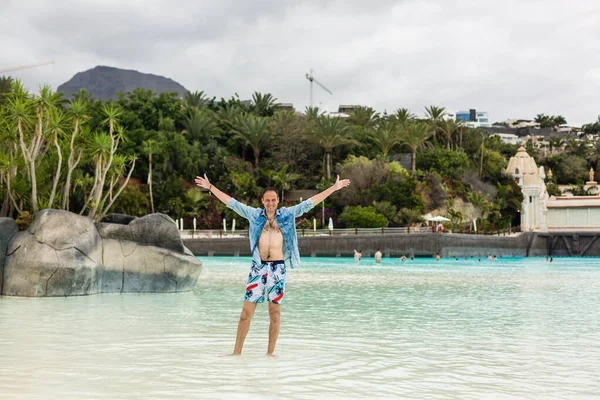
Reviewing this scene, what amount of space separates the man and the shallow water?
24.7 inches

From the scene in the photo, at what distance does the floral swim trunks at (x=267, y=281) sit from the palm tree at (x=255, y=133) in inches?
2530

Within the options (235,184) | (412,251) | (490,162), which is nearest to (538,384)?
(412,251)

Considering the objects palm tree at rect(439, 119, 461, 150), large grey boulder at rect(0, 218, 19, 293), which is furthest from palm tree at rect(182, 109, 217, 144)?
large grey boulder at rect(0, 218, 19, 293)

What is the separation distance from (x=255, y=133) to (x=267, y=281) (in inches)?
2588

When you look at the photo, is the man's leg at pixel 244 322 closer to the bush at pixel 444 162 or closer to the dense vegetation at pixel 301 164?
the dense vegetation at pixel 301 164

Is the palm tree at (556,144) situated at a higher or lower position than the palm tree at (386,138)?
higher

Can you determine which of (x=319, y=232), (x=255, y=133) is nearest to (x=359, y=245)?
(x=319, y=232)

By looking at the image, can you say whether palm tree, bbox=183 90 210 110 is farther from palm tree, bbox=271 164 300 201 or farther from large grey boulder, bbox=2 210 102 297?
large grey boulder, bbox=2 210 102 297

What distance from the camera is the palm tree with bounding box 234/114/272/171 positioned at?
240ft

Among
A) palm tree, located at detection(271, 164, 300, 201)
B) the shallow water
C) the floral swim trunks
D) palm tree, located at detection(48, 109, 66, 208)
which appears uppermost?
palm tree, located at detection(271, 164, 300, 201)

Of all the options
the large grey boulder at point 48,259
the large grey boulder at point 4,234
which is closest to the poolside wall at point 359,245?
the large grey boulder at point 4,234

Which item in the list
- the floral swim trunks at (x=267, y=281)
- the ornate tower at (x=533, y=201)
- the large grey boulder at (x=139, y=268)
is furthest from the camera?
the ornate tower at (x=533, y=201)

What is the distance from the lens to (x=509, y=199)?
70.9m

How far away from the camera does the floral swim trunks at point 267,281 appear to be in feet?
26.1
